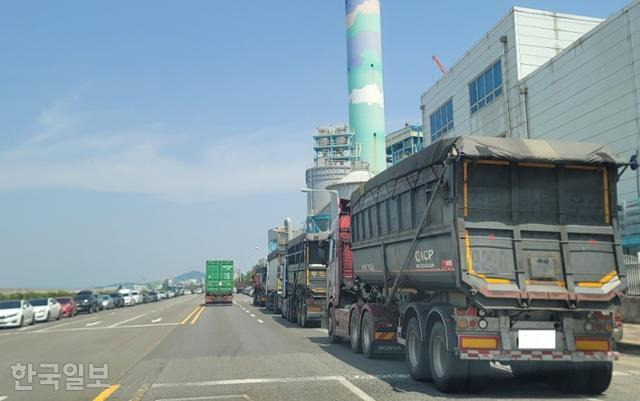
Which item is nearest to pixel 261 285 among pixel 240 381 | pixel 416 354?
pixel 240 381

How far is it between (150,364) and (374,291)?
510 cm

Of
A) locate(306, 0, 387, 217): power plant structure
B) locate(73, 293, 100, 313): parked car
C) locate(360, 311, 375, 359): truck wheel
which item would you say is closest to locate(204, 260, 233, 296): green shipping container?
locate(73, 293, 100, 313): parked car

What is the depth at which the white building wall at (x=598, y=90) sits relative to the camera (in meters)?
21.9

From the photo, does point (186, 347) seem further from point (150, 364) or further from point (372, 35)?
point (372, 35)

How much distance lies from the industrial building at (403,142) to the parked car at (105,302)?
4545 centimetres

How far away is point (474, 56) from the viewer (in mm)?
34281

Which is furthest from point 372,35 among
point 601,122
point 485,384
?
point 485,384

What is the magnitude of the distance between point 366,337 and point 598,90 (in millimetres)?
16858

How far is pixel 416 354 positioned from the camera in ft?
30.9

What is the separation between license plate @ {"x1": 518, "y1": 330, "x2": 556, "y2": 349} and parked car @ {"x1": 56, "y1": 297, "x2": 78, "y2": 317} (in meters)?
34.5

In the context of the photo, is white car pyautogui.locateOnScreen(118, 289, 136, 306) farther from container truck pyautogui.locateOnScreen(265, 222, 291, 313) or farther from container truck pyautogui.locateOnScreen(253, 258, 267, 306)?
container truck pyautogui.locateOnScreen(265, 222, 291, 313)

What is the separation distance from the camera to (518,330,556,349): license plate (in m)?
7.82

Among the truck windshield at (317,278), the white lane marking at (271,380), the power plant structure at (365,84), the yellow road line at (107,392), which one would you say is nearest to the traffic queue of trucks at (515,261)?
the white lane marking at (271,380)

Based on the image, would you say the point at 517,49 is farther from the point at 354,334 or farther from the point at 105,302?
the point at 105,302
